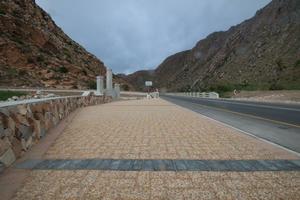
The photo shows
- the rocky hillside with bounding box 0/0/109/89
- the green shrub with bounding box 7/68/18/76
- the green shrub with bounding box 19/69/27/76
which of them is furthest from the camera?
the rocky hillside with bounding box 0/0/109/89

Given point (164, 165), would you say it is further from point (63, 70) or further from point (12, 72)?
point (63, 70)

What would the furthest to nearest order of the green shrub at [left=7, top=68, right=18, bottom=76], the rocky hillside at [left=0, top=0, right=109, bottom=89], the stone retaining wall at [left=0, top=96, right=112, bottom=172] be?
the rocky hillside at [left=0, top=0, right=109, bottom=89]
the green shrub at [left=7, top=68, right=18, bottom=76]
the stone retaining wall at [left=0, top=96, right=112, bottom=172]

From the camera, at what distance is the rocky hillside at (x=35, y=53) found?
46844 millimetres

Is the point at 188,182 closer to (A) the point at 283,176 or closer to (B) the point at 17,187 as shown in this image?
(A) the point at 283,176

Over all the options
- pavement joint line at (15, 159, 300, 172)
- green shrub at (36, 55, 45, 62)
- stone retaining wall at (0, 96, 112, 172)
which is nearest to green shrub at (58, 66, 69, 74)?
green shrub at (36, 55, 45, 62)

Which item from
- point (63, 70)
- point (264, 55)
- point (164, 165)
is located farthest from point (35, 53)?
point (164, 165)

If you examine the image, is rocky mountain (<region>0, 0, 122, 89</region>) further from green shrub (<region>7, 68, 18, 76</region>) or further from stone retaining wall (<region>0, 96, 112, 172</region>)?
stone retaining wall (<region>0, 96, 112, 172</region>)

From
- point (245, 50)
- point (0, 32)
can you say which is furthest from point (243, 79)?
point (0, 32)

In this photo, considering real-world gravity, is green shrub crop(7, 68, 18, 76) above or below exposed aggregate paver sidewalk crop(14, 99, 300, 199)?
above

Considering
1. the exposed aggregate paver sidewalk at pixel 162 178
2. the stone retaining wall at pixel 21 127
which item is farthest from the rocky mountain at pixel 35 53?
the exposed aggregate paver sidewalk at pixel 162 178

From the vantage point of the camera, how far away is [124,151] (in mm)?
6617

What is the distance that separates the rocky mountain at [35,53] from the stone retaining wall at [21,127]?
120ft

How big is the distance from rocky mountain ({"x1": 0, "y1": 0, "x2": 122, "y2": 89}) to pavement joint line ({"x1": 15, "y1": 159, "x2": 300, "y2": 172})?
39944 millimetres

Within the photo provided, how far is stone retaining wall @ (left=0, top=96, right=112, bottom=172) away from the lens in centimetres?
538
